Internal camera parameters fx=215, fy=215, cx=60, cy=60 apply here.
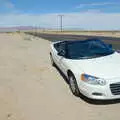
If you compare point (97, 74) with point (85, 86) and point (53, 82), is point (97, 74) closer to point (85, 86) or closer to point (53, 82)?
point (85, 86)

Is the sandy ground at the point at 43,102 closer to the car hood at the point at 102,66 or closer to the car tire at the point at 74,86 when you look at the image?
the car tire at the point at 74,86

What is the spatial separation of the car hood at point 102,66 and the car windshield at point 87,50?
0.96 ft

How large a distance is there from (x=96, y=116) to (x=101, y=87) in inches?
29.7

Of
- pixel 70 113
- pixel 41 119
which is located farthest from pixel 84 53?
pixel 41 119

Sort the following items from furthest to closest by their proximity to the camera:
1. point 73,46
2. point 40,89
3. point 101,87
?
Result: 1. point 73,46
2. point 40,89
3. point 101,87

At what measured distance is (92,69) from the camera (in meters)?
5.88

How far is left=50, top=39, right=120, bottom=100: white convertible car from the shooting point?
5330 mm

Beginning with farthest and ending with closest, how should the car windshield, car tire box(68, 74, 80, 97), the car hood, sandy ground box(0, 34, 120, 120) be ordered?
the car windshield → car tire box(68, 74, 80, 97) → the car hood → sandy ground box(0, 34, 120, 120)

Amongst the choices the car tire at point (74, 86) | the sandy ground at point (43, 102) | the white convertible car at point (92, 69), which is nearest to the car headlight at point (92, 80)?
the white convertible car at point (92, 69)

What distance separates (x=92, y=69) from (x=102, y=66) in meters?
0.36

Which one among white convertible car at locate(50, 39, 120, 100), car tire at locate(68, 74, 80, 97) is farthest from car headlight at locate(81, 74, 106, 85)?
car tire at locate(68, 74, 80, 97)

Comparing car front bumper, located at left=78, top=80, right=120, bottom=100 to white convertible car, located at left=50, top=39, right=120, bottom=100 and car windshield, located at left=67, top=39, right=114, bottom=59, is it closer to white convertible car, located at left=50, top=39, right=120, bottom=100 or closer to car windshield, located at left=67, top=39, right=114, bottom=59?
white convertible car, located at left=50, top=39, right=120, bottom=100

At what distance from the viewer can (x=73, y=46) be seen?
753 centimetres

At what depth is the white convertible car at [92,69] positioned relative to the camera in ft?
17.5
